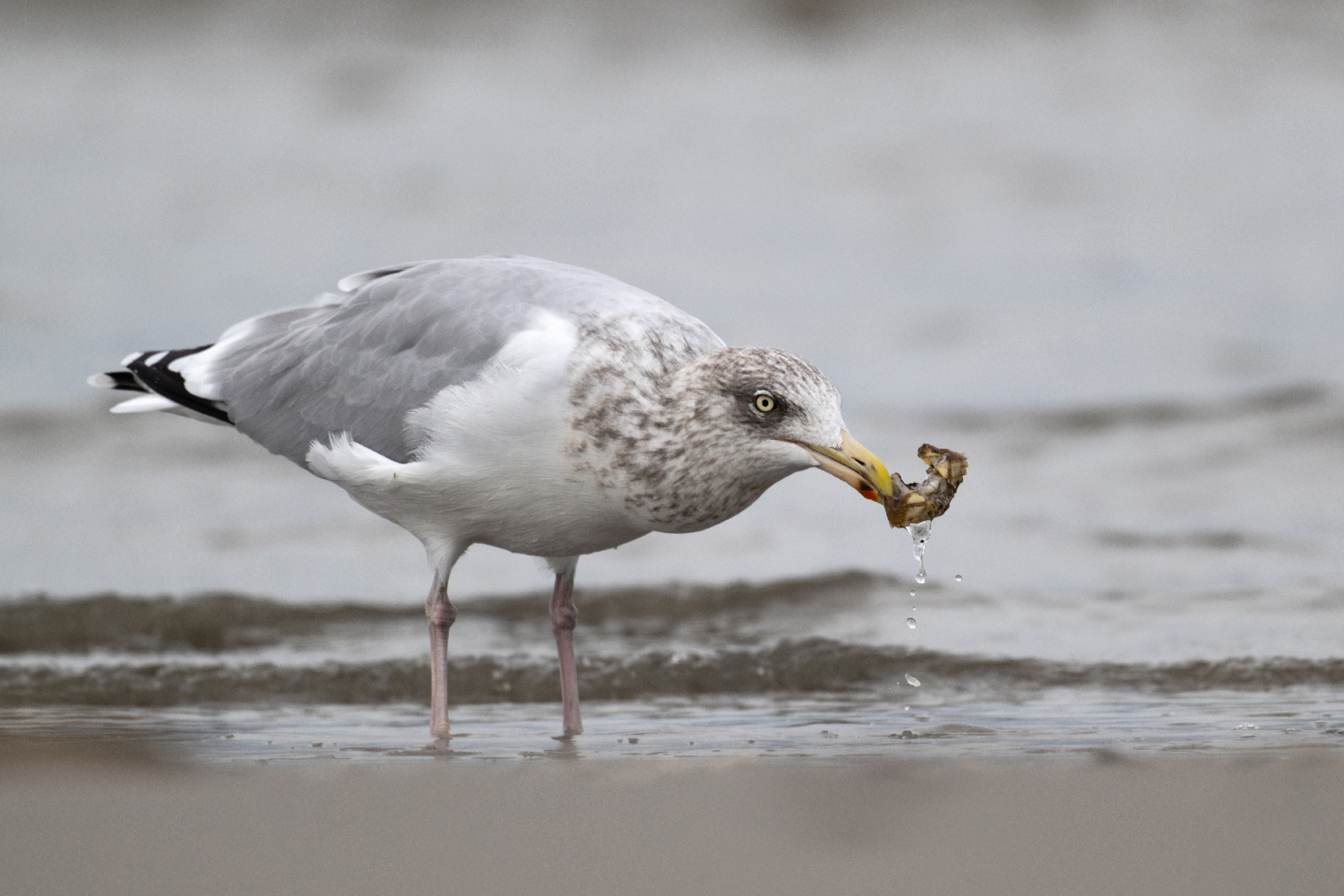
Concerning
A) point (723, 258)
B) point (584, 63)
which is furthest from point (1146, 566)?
point (584, 63)

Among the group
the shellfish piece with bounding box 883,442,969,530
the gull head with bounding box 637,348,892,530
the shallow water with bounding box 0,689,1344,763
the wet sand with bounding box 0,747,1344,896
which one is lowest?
the wet sand with bounding box 0,747,1344,896

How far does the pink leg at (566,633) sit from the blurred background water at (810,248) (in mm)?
1385

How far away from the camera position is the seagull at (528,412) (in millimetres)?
4891

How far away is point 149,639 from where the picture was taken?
25.9 ft

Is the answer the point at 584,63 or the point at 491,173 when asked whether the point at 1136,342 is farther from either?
the point at 584,63

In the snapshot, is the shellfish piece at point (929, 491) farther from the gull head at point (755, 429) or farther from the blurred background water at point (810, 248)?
the blurred background water at point (810, 248)

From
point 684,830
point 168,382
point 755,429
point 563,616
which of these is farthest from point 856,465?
point 168,382

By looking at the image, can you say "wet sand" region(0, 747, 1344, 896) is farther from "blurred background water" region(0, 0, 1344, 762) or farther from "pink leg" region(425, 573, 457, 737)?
"blurred background water" region(0, 0, 1344, 762)

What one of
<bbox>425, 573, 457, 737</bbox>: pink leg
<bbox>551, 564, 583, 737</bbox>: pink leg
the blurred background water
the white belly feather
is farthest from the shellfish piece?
the blurred background water

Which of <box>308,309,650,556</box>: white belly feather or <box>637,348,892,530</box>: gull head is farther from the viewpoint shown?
<box>308,309,650,556</box>: white belly feather

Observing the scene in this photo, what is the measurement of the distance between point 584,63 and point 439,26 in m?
2.36

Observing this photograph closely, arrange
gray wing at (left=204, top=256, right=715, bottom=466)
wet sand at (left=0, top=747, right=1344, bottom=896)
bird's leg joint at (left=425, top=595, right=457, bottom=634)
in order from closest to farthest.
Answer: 1. wet sand at (left=0, top=747, right=1344, bottom=896)
2. gray wing at (left=204, top=256, right=715, bottom=466)
3. bird's leg joint at (left=425, top=595, right=457, bottom=634)

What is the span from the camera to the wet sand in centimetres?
362

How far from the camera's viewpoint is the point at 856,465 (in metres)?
4.76
